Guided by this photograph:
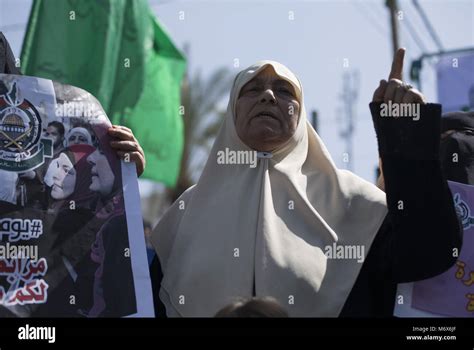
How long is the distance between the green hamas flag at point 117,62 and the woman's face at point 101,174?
2563 millimetres

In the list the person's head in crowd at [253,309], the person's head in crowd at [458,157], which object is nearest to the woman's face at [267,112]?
the person's head in crowd at [458,157]

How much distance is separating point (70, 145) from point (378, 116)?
998 mm

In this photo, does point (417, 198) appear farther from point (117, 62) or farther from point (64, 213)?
point (117, 62)

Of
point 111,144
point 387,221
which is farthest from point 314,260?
point 111,144

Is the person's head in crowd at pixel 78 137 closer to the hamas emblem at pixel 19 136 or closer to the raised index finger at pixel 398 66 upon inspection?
the hamas emblem at pixel 19 136

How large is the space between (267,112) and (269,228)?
17.3 inches

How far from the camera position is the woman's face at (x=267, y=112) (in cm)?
359

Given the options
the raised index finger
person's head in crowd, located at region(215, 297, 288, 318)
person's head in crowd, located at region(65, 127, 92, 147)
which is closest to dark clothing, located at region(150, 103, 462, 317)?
the raised index finger

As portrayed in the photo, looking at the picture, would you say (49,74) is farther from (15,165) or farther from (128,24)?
(15,165)

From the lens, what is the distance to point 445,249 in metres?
3.28

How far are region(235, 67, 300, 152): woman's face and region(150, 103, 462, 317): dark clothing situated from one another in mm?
451

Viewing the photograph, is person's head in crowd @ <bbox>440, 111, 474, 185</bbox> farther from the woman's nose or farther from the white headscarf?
the woman's nose

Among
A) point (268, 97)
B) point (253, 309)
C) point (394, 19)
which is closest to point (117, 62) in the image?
point (268, 97)

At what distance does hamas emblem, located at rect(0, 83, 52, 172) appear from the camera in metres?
3.16
